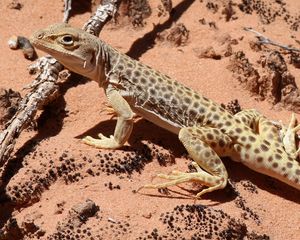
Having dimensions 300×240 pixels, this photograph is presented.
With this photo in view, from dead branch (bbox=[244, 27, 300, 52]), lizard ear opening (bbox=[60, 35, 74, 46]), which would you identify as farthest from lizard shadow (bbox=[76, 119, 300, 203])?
dead branch (bbox=[244, 27, 300, 52])

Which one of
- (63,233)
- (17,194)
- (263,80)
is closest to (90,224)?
(63,233)

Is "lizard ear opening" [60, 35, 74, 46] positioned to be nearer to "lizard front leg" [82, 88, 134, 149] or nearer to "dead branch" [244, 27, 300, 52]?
"lizard front leg" [82, 88, 134, 149]

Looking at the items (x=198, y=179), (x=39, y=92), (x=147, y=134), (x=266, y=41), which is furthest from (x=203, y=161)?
(x=266, y=41)

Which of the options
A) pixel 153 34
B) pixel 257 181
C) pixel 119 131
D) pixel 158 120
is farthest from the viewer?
pixel 153 34

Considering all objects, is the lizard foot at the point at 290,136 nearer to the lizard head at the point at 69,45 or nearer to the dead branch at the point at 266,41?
the dead branch at the point at 266,41

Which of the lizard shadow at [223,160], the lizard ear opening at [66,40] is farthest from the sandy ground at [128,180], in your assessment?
the lizard ear opening at [66,40]

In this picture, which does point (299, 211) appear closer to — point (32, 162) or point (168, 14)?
point (32, 162)

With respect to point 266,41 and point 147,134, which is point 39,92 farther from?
point 266,41
